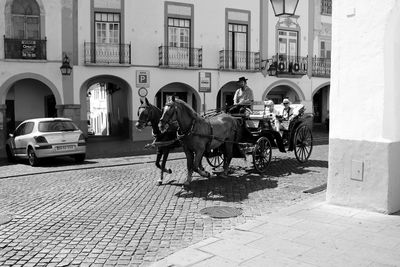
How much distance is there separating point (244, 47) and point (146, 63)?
5.91m

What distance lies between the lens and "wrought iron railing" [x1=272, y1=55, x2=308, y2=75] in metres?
25.3

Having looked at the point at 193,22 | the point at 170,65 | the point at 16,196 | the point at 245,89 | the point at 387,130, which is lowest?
the point at 16,196

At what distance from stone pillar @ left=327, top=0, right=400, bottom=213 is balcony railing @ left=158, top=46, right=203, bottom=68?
15.7 meters

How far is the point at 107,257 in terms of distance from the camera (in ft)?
17.4

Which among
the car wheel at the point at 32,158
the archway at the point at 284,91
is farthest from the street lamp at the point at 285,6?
the archway at the point at 284,91

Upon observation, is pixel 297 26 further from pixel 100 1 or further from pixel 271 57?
pixel 100 1

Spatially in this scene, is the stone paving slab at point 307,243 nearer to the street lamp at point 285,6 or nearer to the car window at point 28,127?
the street lamp at point 285,6

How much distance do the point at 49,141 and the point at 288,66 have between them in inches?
632

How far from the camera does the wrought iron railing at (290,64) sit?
25266 millimetres

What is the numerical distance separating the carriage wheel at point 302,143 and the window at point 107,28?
40.4 ft

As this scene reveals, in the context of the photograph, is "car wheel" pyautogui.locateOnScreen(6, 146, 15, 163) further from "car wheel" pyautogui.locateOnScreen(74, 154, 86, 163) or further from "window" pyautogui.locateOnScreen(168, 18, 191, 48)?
"window" pyautogui.locateOnScreen(168, 18, 191, 48)

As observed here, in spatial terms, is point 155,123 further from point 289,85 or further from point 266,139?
point 289,85

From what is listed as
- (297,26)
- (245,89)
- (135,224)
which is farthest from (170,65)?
(135,224)

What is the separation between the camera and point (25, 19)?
64.8 feet
